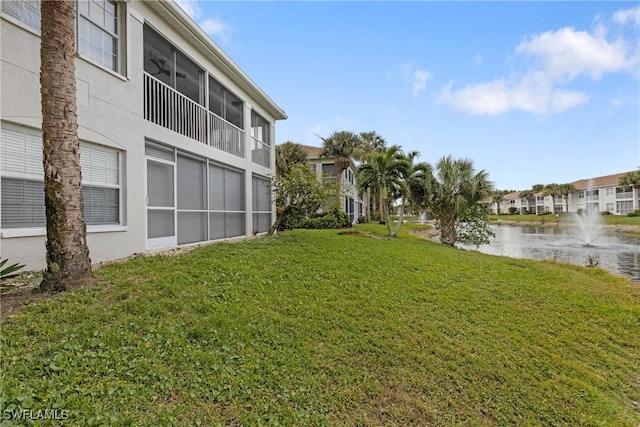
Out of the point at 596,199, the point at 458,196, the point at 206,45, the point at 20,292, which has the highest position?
Result: the point at 206,45

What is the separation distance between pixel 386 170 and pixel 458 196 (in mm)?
4150

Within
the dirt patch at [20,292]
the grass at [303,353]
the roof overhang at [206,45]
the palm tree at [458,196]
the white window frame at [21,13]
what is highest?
the roof overhang at [206,45]

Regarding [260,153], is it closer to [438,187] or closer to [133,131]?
[133,131]

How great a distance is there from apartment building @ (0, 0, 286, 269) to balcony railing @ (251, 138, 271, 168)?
1250 mm

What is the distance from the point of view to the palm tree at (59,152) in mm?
3865

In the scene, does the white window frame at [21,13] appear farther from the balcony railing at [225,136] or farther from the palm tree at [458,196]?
the palm tree at [458,196]

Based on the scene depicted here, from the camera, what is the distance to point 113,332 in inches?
121

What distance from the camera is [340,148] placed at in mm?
25922

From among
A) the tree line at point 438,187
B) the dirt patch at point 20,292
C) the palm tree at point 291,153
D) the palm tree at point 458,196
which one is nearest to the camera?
the dirt patch at point 20,292

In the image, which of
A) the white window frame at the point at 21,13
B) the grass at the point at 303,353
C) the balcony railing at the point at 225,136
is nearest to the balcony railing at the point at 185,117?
the balcony railing at the point at 225,136

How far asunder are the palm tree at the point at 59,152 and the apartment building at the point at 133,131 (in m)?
1.67

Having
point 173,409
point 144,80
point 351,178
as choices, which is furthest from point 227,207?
point 351,178

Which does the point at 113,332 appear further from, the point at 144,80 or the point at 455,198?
the point at 455,198

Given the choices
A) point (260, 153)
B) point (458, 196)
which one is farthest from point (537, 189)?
point (260, 153)
